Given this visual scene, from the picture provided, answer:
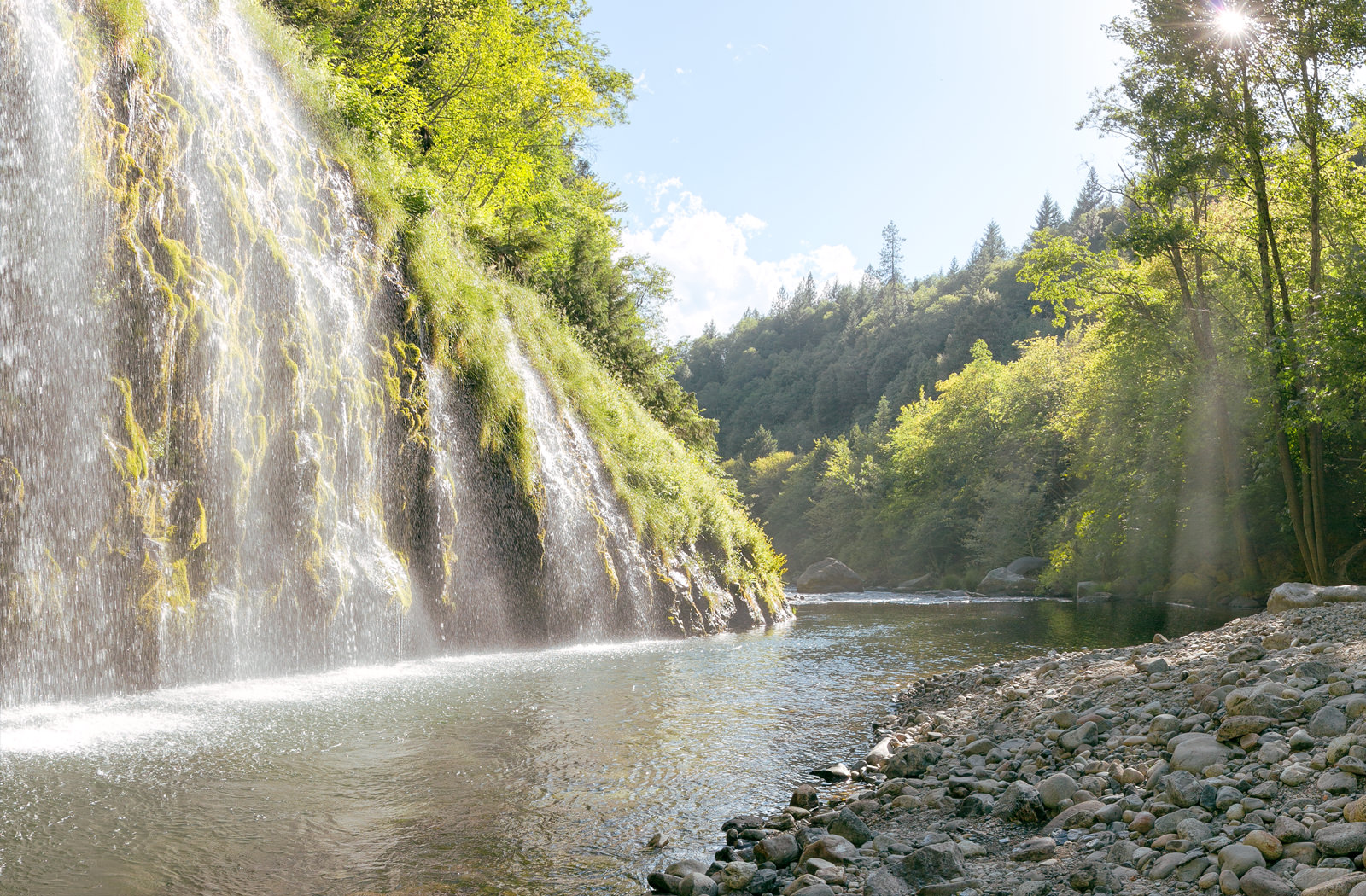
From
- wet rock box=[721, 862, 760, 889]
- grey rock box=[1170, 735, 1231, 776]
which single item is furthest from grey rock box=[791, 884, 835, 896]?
grey rock box=[1170, 735, 1231, 776]

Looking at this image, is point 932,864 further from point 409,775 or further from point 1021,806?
point 409,775

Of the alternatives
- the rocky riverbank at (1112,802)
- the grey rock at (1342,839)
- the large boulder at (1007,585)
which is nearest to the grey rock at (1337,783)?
the rocky riverbank at (1112,802)

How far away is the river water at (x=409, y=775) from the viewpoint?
4102 millimetres

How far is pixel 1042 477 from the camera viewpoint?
48594 millimetres

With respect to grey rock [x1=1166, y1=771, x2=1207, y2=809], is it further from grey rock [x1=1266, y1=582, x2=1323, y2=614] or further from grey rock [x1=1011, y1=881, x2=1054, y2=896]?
grey rock [x1=1266, y1=582, x2=1323, y2=614]

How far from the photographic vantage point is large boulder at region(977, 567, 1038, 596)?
3925cm

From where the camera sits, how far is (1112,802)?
4.39 meters

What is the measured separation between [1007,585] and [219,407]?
3835 cm

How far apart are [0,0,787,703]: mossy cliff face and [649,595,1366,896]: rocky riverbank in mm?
6660

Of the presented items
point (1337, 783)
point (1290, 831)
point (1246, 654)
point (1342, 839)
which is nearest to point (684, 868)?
point (1290, 831)

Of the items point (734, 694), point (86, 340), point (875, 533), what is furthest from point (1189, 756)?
point (875, 533)

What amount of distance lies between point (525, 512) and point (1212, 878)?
1109 centimetres

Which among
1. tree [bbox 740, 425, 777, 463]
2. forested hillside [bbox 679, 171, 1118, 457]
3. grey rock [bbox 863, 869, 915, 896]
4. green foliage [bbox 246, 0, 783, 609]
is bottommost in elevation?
grey rock [bbox 863, 869, 915, 896]

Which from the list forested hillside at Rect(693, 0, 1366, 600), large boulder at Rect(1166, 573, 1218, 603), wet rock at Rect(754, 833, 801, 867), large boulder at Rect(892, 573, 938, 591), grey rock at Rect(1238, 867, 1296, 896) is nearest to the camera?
grey rock at Rect(1238, 867, 1296, 896)
